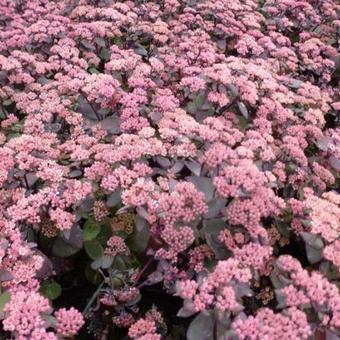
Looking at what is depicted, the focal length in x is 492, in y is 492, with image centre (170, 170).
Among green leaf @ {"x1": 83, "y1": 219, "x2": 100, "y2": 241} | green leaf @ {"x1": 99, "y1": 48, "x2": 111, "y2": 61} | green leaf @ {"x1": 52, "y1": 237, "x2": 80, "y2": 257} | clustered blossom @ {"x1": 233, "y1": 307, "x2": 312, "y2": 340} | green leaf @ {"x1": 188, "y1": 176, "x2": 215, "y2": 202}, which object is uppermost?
clustered blossom @ {"x1": 233, "y1": 307, "x2": 312, "y2": 340}

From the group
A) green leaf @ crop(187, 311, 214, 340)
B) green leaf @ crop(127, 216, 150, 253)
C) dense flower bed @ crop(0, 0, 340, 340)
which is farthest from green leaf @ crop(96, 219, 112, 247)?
green leaf @ crop(187, 311, 214, 340)

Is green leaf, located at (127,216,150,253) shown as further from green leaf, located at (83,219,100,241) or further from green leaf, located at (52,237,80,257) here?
green leaf, located at (52,237,80,257)

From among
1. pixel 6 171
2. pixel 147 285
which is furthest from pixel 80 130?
pixel 147 285

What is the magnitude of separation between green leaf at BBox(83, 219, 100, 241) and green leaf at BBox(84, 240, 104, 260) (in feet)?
0.10

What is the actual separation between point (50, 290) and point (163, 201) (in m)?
0.73

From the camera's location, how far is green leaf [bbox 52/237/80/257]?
2473mm

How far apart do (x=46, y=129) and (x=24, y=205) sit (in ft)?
3.06

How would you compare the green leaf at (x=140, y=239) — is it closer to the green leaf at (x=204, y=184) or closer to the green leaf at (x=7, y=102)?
the green leaf at (x=204, y=184)

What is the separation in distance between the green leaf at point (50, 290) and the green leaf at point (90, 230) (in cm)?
28

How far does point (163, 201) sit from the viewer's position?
225cm

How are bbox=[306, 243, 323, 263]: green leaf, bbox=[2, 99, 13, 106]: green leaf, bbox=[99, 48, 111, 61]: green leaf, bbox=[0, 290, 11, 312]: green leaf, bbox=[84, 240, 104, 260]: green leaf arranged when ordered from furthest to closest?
1. bbox=[99, 48, 111, 61]: green leaf
2. bbox=[2, 99, 13, 106]: green leaf
3. bbox=[84, 240, 104, 260]: green leaf
4. bbox=[306, 243, 323, 263]: green leaf
5. bbox=[0, 290, 11, 312]: green leaf

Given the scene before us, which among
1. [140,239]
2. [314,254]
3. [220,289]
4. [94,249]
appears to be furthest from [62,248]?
[314,254]

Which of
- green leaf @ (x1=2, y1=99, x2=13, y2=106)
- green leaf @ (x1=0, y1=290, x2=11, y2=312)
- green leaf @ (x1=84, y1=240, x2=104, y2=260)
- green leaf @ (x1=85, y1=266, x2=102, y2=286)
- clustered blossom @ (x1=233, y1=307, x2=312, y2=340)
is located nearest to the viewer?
clustered blossom @ (x1=233, y1=307, x2=312, y2=340)

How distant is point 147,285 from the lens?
8.05 ft
